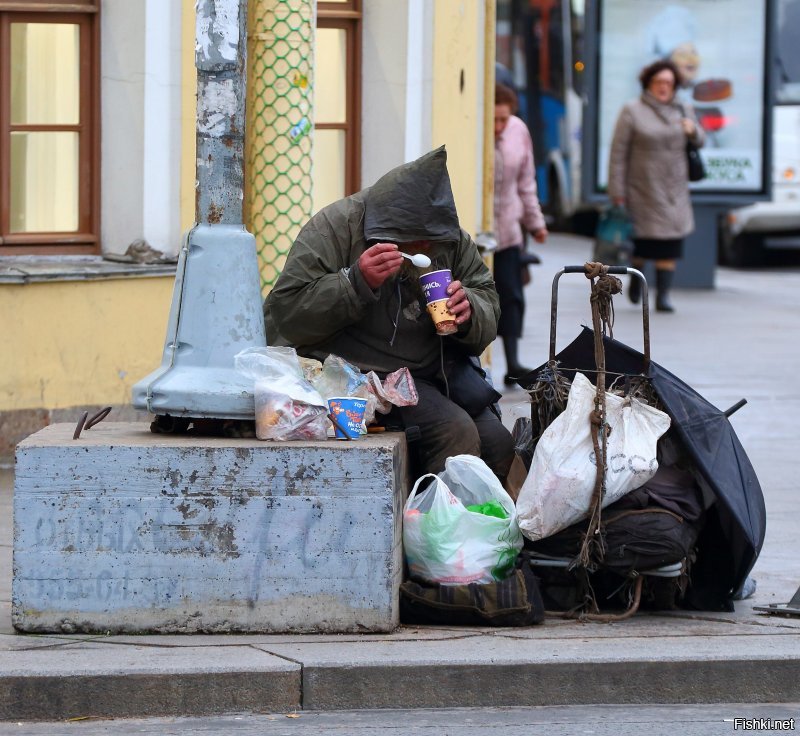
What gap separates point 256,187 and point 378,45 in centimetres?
240

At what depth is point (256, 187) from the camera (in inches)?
275

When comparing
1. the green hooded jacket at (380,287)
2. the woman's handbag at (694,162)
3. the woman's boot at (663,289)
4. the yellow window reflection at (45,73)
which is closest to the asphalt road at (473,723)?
the green hooded jacket at (380,287)

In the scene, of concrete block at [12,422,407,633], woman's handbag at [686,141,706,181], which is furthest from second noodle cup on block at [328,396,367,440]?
woman's handbag at [686,141,706,181]

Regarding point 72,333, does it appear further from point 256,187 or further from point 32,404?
point 256,187

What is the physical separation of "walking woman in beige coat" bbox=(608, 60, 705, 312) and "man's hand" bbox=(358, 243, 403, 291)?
27.9ft

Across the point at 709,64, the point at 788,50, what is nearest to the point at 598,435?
the point at 709,64

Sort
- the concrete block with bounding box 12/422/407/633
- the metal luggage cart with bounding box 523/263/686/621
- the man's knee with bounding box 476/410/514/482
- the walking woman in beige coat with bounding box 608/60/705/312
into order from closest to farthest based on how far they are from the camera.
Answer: the concrete block with bounding box 12/422/407/633 → the metal luggage cart with bounding box 523/263/686/621 → the man's knee with bounding box 476/410/514/482 → the walking woman in beige coat with bounding box 608/60/705/312

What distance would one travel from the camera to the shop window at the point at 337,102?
9086mm

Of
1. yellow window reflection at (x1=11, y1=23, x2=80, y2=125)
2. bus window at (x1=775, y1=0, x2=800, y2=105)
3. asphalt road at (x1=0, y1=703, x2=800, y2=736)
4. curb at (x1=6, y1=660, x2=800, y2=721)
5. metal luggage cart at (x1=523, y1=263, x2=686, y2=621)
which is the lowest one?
asphalt road at (x1=0, y1=703, x2=800, y2=736)

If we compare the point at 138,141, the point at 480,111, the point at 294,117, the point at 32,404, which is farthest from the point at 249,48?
the point at 480,111

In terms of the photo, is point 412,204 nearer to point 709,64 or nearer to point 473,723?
point 473,723

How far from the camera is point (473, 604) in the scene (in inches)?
206

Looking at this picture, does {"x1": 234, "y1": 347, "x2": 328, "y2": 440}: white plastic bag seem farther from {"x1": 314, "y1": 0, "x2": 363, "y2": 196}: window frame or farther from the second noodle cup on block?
{"x1": 314, "y1": 0, "x2": 363, "y2": 196}: window frame

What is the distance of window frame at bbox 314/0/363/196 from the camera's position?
29.7 feet
